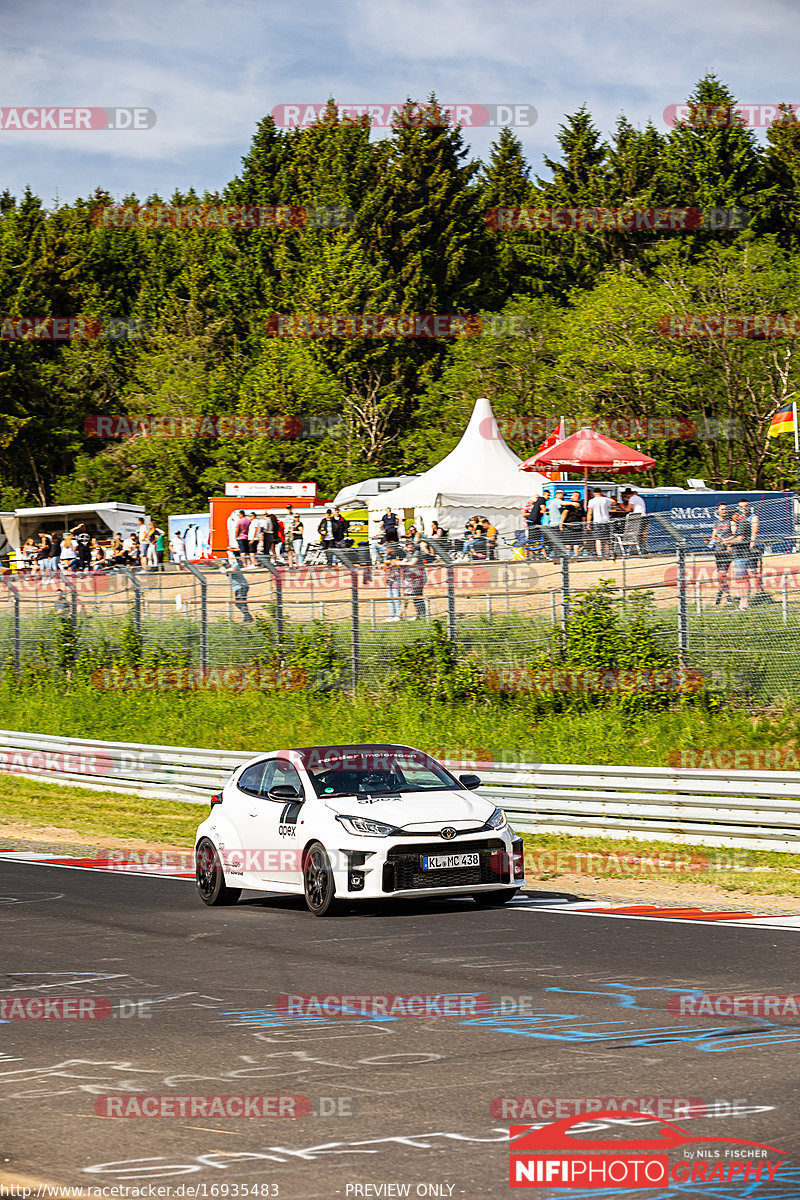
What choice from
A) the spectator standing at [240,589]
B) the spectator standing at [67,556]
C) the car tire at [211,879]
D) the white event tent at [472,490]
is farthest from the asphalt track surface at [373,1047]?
the white event tent at [472,490]

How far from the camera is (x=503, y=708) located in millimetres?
23531

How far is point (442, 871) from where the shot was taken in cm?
1259

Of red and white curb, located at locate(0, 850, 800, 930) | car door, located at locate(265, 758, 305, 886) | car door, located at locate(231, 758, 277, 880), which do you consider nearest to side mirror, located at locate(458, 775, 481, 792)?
red and white curb, located at locate(0, 850, 800, 930)

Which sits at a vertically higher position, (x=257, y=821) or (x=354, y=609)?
(x=354, y=609)

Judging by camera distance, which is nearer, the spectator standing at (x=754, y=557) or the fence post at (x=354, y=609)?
the spectator standing at (x=754, y=557)

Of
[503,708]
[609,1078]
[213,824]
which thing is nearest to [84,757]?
[503,708]

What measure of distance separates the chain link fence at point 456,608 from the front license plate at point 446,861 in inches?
312

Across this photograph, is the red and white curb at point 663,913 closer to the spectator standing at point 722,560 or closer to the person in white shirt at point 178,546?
the spectator standing at point 722,560

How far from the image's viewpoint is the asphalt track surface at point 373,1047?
5.75 m

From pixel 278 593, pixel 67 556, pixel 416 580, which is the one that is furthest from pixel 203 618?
pixel 67 556

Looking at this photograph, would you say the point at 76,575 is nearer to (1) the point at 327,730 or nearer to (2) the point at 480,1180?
(1) the point at 327,730

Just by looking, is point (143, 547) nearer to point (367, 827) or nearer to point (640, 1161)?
point (367, 827)

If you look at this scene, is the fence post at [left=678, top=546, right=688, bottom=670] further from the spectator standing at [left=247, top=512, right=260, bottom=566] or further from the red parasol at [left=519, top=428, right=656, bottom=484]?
the spectator standing at [left=247, top=512, right=260, bottom=566]

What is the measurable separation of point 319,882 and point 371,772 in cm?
128
